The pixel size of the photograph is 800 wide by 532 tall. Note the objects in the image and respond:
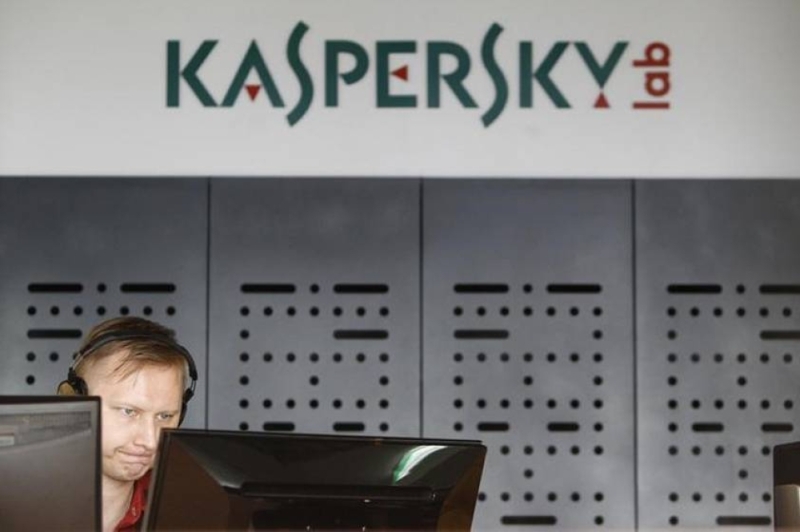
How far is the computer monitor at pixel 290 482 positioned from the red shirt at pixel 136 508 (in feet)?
2.78

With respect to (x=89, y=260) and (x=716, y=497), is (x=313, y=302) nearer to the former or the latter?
(x=89, y=260)

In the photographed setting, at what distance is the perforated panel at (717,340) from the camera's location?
505 centimetres

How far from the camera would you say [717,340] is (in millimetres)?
5102

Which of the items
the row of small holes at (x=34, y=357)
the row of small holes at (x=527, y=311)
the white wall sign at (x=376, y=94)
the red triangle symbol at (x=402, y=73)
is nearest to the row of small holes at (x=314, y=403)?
the row of small holes at (x=527, y=311)

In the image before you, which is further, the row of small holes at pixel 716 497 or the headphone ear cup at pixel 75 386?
the row of small holes at pixel 716 497

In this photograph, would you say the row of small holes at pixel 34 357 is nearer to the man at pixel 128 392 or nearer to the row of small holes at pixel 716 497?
the man at pixel 128 392

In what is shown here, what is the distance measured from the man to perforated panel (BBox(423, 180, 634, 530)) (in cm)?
202

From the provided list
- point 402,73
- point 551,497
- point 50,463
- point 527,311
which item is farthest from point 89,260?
point 50,463

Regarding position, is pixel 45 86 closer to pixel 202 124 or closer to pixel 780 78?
pixel 202 124

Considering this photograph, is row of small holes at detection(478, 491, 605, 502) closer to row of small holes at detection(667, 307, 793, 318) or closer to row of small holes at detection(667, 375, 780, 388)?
row of small holes at detection(667, 375, 780, 388)

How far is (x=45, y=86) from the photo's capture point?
5.22m

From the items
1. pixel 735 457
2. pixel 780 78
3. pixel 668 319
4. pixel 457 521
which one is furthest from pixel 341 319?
pixel 457 521

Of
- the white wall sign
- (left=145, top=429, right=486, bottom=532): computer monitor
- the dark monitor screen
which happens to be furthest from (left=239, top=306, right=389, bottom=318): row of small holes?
(left=145, top=429, right=486, bottom=532): computer monitor

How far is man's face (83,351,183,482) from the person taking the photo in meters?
3.08
